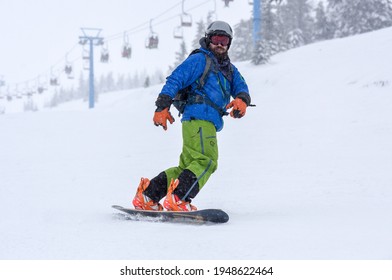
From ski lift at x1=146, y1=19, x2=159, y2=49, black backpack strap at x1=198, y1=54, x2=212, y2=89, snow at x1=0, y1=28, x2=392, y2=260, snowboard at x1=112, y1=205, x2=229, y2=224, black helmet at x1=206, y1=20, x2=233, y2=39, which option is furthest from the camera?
ski lift at x1=146, y1=19, x2=159, y2=49

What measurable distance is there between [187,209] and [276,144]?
4551 mm

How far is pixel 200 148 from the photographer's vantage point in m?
3.99

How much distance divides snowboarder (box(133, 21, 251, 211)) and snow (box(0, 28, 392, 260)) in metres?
0.41

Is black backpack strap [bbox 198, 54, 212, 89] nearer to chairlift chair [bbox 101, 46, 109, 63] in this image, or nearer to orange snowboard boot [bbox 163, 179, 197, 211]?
orange snowboard boot [bbox 163, 179, 197, 211]

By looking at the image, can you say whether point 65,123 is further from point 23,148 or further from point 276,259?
point 276,259

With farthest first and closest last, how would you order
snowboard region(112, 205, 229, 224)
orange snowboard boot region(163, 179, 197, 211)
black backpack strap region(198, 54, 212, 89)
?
1. black backpack strap region(198, 54, 212, 89)
2. orange snowboard boot region(163, 179, 197, 211)
3. snowboard region(112, 205, 229, 224)

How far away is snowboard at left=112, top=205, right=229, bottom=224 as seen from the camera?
356cm

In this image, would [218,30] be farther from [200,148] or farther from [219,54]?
[200,148]

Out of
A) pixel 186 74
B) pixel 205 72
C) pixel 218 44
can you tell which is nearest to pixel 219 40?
pixel 218 44

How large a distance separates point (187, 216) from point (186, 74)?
123 cm

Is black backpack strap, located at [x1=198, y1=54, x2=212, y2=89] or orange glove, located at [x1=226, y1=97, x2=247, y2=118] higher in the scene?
black backpack strap, located at [x1=198, y1=54, x2=212, y2=89]

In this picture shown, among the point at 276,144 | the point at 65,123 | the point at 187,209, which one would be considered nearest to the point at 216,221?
the point at 187,209

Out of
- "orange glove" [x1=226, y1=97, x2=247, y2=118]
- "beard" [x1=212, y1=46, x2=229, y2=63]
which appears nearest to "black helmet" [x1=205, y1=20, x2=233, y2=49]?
"beard" [x1=212, y1=46, x2=229, y2=63]
